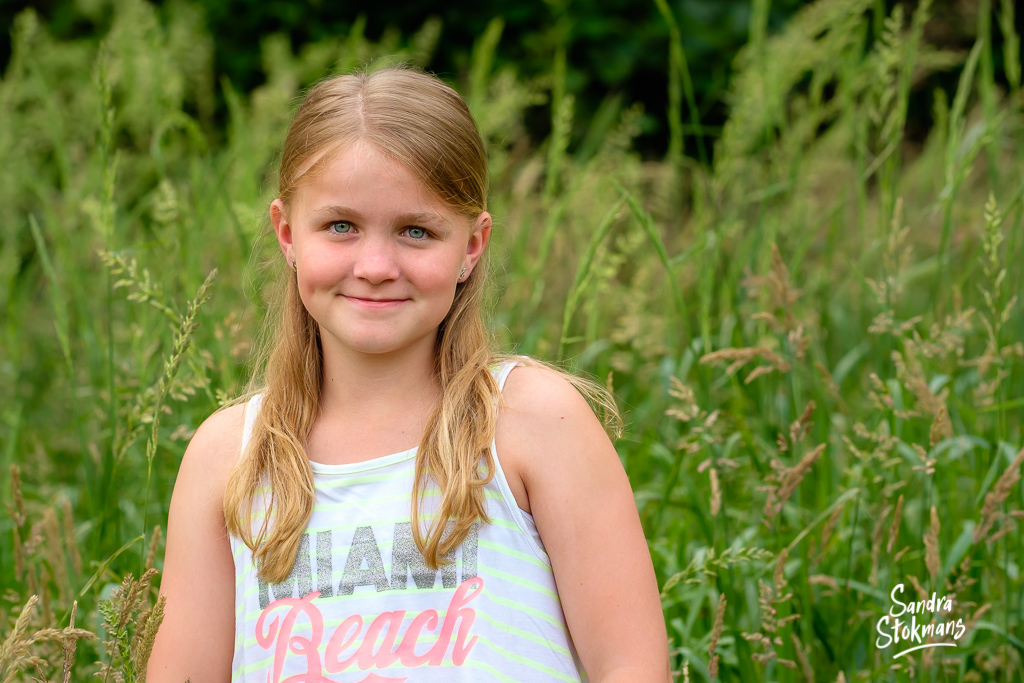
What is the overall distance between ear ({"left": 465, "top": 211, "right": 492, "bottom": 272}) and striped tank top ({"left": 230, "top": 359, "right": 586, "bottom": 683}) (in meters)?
0.28

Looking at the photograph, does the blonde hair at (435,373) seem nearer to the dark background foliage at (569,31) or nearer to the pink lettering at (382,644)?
the pink lettering at (382,644)

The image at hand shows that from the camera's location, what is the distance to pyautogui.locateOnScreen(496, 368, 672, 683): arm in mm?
1244

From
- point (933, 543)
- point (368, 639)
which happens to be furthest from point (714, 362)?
point (368, 639)

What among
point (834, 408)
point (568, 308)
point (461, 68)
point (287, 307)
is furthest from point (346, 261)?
point (461, 68)

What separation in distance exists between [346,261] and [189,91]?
3.62 m

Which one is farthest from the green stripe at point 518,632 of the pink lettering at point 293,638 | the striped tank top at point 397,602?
the pink lettering at point 293,638

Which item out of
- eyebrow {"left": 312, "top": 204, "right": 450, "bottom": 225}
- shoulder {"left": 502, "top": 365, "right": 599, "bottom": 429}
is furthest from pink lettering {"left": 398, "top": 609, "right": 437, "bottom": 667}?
eyebrow {"left": 312, "top": 204, "right": 450, "bottom": 225}

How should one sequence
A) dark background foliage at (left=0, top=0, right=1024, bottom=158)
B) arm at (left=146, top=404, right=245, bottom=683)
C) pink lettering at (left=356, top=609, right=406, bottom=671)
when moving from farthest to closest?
dark background foliage at (left=0, top=0, right=1024, bottom=158) < arm at (left=146, top=404, right=245, bottom=683) < pink lettering at (left=356, top=609, right=406, bottom=671)

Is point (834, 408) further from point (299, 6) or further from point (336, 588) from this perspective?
point (299, 6)

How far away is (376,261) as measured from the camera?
126 centimetres

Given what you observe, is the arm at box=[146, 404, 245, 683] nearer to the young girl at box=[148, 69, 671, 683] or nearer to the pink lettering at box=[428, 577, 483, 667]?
the young girl at box=[148, 69, 671, 683]

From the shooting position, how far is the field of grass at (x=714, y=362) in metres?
1.54

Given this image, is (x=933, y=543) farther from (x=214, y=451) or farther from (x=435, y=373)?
(x=214, y=451)

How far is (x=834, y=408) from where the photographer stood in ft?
8.75
